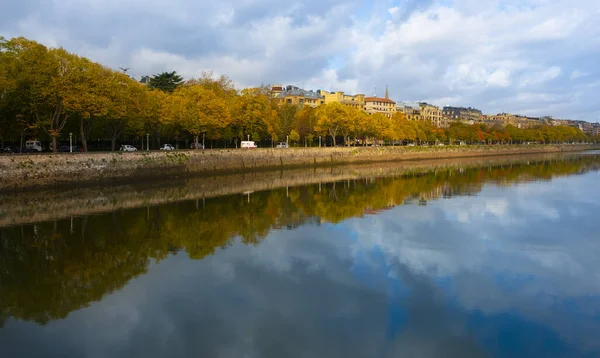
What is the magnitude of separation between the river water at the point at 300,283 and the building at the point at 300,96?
107608 mm

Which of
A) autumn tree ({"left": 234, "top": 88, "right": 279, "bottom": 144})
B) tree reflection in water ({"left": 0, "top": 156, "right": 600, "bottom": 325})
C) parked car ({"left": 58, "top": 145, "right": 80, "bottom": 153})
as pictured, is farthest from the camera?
autumn tree ({"left": 234, "top": 88, "right": 279, "bottom": 144})

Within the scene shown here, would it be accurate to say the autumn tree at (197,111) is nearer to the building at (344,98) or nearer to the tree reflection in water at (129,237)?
the tree reflection in water at (129,237)

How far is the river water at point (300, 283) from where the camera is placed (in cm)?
1101

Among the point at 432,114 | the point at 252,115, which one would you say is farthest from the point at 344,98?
the point at 252,115

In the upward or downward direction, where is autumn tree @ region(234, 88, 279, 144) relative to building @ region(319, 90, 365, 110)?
downward

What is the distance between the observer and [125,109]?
149 ft

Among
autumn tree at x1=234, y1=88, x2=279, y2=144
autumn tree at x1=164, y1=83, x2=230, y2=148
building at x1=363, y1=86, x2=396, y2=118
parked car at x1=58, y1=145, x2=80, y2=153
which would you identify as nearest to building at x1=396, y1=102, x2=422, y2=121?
building at x1=363, y1=86, x2=396, y2=118

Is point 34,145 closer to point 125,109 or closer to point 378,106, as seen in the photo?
point 125,109

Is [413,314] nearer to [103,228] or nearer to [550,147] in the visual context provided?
[103,228]

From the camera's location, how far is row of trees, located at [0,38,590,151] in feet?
124

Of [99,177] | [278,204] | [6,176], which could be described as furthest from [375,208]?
[6,176]

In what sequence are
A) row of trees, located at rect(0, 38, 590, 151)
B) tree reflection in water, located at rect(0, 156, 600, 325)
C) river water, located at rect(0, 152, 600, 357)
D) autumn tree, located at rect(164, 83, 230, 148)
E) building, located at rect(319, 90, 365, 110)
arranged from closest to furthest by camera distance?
river water, located at rect(0, 152, 600, 357) → tree reflection in water, located at rect(0, 156, 600, 325) → row of trees, located at rect(0, 38, 590, 151) → autumn tree, located at rect(164, 83, 230, 148) → building, located at rect(319, 90, 365, 110)

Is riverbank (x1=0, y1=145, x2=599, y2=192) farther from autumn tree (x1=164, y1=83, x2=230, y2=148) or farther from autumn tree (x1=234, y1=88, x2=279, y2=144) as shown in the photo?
autumn tree (x1=234, y1=88, x2=279, y2=144)

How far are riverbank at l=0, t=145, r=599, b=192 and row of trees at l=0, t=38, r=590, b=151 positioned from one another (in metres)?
3.55
